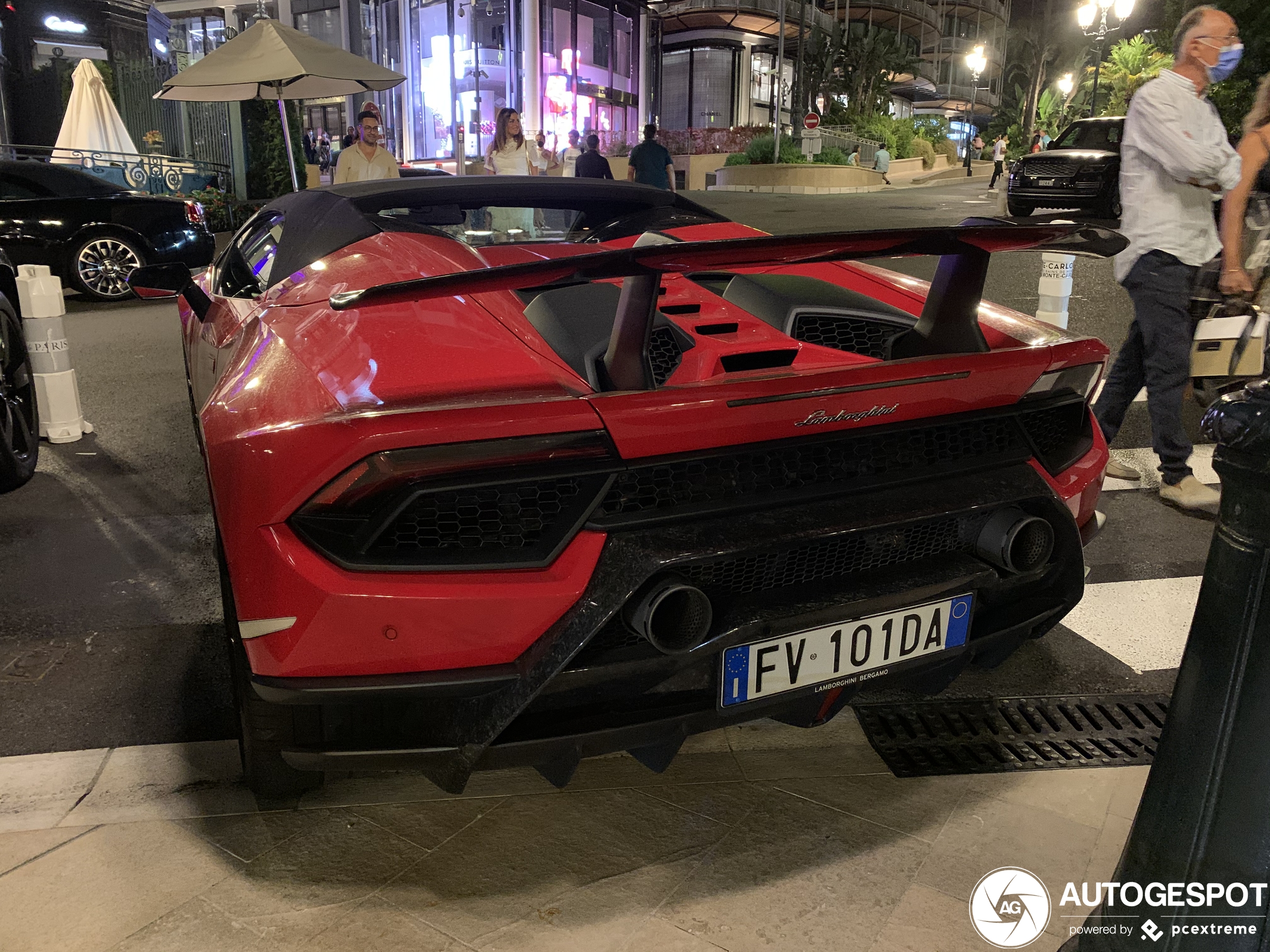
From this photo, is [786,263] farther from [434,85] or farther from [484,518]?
[434,85]

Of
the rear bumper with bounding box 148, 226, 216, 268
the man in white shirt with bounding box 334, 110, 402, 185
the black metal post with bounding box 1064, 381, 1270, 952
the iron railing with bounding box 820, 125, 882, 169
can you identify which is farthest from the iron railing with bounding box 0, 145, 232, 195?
the iron railing with bounding box 820, 125, 882, 169

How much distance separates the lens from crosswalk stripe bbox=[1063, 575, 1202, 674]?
3.04 metres

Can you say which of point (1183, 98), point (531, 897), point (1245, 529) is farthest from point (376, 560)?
point (1183, 98)

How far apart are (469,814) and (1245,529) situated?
1640 mm

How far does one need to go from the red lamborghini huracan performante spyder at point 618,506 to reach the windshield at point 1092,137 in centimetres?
1886

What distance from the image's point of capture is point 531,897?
1956 millimetres

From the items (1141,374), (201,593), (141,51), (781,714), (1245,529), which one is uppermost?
→ (141,51)

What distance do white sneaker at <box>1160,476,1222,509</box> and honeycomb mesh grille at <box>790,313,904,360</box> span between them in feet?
8.42

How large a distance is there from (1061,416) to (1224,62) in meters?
2.58

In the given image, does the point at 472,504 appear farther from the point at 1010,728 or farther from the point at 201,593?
the point at 201,593

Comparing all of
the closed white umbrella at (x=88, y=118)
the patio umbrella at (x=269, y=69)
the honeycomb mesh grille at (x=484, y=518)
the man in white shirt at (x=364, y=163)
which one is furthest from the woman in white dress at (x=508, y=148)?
the closed white umbrella at (x=88, y=118)

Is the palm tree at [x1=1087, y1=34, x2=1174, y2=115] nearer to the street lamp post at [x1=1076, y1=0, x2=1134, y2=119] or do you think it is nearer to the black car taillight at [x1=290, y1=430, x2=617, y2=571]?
the street lamp post at [x1=1076, y1=0, x2=1134, y2=119]

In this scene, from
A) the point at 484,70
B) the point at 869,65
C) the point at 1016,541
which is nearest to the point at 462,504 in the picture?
the point at 1016,541

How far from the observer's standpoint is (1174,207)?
3.99 metres
